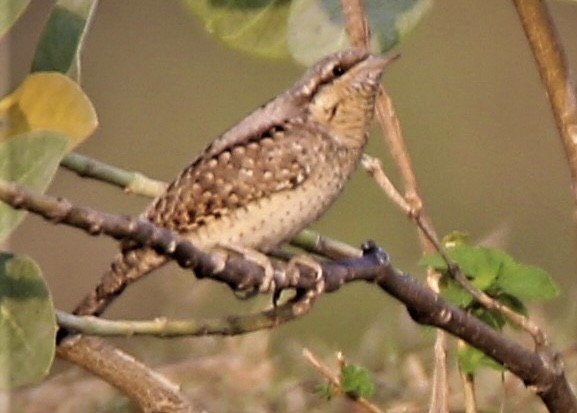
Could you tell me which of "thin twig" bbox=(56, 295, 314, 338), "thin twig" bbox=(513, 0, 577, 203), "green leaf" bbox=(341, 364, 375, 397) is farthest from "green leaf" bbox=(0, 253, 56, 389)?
"thin twig" bbox=(513, 0, 577, 203)

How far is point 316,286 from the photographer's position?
0.58m

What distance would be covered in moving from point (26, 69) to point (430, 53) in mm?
384

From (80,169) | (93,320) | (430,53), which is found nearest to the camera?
(93,320)

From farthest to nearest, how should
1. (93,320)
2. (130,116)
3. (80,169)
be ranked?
(130,116)
(80,169)
(93,320)

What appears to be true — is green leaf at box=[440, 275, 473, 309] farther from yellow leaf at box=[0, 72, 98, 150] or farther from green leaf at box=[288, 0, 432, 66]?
yellow leaf at box=[0, 72, 98, 150]

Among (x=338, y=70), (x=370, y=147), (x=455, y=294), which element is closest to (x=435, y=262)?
(x=455, y=294)

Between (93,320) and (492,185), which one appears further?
(492,185)

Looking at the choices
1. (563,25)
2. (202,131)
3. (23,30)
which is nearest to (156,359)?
(202,131)

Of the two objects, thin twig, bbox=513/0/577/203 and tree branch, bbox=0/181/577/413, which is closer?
tree branch, bbox=0/181/577/413

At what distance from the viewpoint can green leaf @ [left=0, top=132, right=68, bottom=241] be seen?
48cm

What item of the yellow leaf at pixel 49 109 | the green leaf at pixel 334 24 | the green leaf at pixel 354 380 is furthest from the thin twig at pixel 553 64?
the yellow leaf at pixel 49 109

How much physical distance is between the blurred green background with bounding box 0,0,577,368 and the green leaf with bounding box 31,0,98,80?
0.12 meters

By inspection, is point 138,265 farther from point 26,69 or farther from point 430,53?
point 430,53

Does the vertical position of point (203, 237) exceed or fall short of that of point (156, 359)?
it exceeds it
